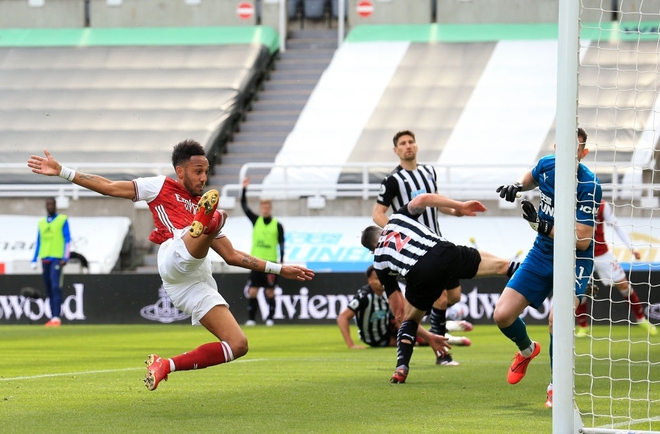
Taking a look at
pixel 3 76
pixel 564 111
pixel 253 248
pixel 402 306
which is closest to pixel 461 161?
pixel 253 248

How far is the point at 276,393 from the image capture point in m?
7.76

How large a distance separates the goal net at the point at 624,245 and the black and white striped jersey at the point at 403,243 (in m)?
1.33

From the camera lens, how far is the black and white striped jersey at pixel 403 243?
8.39 meters

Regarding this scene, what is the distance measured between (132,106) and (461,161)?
759 cm

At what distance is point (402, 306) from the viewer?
364 inches

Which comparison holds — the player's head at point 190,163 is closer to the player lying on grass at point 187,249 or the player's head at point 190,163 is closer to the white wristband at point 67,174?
the player lying on grass at point 187,249

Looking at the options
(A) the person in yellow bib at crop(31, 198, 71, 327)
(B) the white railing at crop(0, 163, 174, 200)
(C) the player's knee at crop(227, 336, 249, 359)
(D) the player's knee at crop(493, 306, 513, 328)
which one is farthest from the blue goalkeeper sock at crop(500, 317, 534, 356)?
(B) the white railing at crop(0, 163, 174, 200)

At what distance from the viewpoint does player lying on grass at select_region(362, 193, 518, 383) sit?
834 cm

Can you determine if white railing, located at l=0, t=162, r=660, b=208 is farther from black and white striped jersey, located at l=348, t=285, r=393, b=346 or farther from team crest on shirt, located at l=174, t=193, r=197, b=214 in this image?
team crest on shirt, located at l=174, t=193, r=197, b=214

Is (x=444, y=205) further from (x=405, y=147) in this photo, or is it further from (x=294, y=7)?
(x=294, y=7)

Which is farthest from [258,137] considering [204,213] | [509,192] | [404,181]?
[204,213]

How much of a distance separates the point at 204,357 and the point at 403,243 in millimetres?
2218

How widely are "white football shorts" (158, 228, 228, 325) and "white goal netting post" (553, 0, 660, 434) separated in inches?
91.4

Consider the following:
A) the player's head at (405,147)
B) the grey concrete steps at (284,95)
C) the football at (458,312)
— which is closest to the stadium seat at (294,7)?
the grey concrete steps at (284,95)
